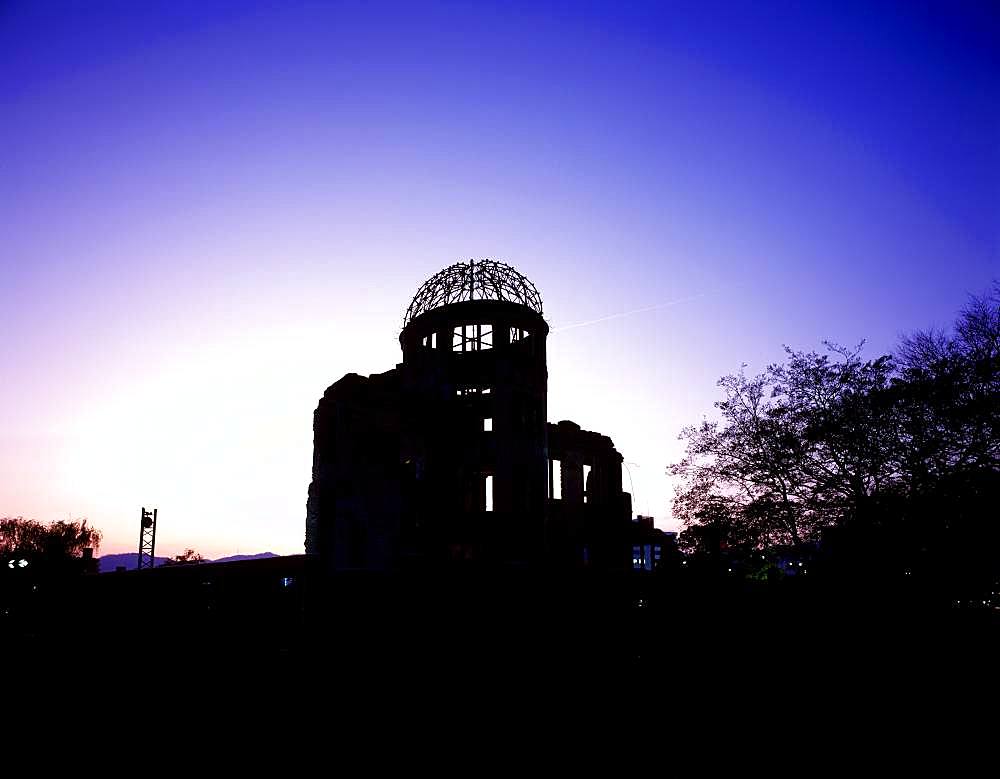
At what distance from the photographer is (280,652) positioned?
43.2 feet

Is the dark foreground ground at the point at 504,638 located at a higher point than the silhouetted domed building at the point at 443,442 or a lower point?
lower

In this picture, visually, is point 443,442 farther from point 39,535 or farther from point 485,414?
point 39,535

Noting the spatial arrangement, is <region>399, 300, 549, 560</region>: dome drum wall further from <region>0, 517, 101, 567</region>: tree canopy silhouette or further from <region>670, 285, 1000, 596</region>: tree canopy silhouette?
<region>0, 517, 101, 567</region>: tree canopy silhouette

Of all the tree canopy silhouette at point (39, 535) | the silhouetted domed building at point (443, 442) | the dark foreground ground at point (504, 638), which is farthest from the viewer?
the tree canopy silhouette at point (39, 535)

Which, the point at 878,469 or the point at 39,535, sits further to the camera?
the point at 39,535

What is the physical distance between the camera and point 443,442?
31094mm

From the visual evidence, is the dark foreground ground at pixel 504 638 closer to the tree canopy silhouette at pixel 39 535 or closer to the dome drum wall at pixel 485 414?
the dome drum wall at pixel 485 414

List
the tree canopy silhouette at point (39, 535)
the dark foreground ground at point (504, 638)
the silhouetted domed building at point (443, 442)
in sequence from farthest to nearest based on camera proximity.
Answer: the tree canopy silhouette at point (39, 535), the silhouetted domed building at point (443, 442), the dark foreground ground at point (504, 638)

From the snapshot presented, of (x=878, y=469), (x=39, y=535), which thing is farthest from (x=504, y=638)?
(x=39, y=535)

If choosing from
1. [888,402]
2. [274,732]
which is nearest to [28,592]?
[274,732]

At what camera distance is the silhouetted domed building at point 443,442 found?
29.7 metres

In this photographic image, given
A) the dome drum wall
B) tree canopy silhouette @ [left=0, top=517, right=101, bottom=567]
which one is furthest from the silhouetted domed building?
tree canopy silhouette @ [left=0, top=517, right=101, bottom=567]

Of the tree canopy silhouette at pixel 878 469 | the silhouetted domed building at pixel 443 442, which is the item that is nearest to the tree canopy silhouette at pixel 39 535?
the silhouetted domed building at pixel 443 442

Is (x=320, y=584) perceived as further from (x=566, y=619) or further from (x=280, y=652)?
(x=566, y=619)
